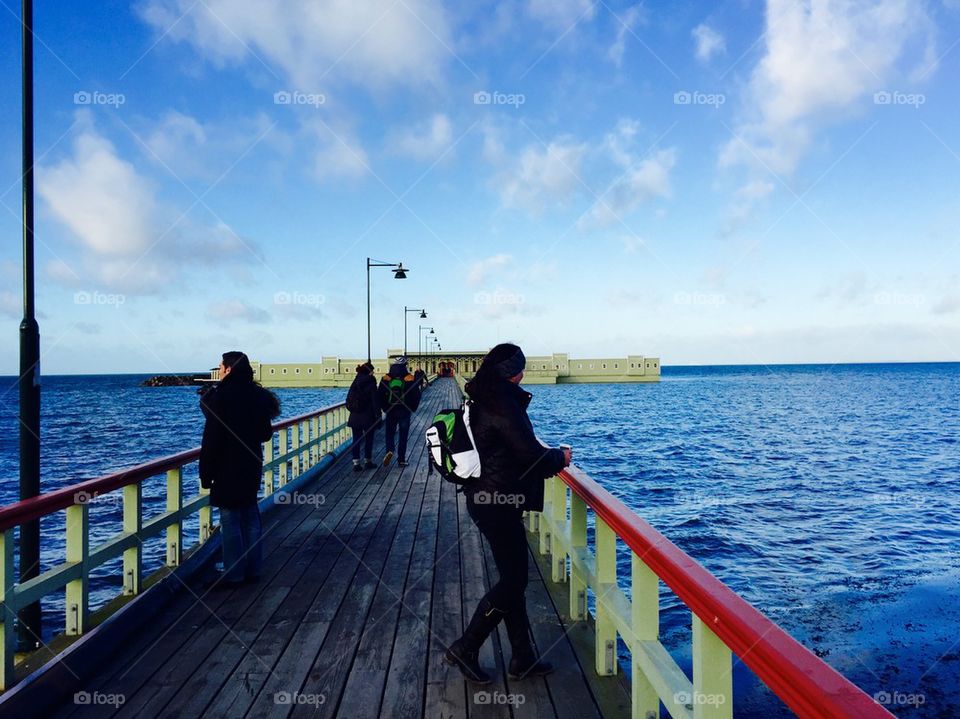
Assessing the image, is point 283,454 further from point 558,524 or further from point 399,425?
point 558,524

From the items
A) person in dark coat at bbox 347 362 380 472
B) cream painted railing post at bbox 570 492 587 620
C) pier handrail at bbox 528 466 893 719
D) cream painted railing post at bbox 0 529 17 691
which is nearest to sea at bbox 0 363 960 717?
cream painted railing post at bbox 570 492 587 620

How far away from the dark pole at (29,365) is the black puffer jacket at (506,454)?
3187 mm

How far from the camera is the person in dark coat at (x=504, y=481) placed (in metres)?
3.27

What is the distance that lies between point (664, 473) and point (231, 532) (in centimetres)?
1942

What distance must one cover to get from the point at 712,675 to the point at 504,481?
144cm

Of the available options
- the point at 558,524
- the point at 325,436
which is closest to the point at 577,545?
the point at 558,524

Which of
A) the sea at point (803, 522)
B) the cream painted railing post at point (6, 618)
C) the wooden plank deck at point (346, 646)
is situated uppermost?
the cream painted railing post at point (6, 618)

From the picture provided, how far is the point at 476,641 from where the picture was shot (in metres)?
3.44

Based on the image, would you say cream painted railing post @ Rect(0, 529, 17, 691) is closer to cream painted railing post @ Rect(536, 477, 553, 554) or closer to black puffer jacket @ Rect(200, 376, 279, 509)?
black puffer jacket @ Rect(200, 376, 279, 509)

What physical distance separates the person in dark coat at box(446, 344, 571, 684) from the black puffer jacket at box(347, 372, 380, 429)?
734 centimetres

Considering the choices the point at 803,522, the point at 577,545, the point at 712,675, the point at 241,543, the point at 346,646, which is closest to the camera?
the point at 712,675

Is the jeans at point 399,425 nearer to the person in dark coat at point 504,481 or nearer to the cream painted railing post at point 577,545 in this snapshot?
the cream painted railing post at point 577,545

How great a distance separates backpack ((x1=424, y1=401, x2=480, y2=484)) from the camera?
333cm

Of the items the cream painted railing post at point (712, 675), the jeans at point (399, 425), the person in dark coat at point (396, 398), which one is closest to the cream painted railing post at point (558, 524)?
the cream painted railing post at point (712, 675)
